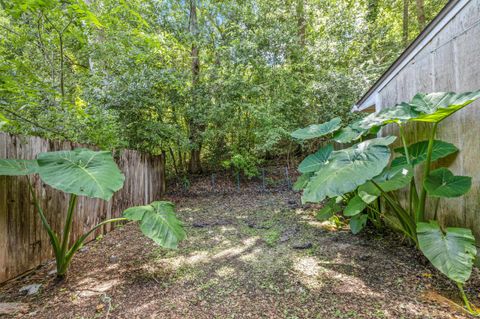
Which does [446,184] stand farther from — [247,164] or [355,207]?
[247,164]

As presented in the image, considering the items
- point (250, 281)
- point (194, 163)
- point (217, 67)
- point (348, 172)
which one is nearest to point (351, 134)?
point (348, 172)

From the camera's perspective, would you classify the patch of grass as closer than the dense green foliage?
Yes

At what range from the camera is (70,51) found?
699 centimetres

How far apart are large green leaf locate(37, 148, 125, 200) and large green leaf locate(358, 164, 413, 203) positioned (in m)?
2.45

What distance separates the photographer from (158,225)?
7.13 ft

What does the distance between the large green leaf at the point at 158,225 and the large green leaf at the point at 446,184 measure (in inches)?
89.5

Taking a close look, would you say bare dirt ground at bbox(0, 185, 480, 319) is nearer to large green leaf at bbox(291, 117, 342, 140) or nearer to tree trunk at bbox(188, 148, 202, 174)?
large green leaf at bbox(291, 117, 342, 140)

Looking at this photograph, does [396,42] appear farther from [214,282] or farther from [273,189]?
[214,282]

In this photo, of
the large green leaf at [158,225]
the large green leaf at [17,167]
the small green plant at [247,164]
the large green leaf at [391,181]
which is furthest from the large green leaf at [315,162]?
the small green plant at [247,164]

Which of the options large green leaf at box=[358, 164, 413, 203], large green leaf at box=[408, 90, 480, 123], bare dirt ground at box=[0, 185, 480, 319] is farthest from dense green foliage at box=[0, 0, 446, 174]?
large green leaf at box=[408, 90, 480, 123]

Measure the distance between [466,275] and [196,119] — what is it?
A: 576 centimetres

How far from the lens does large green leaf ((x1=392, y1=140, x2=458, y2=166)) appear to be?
2.21 metres

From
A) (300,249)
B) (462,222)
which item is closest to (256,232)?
(300,249)

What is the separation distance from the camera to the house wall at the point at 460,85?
2039 millimetres
